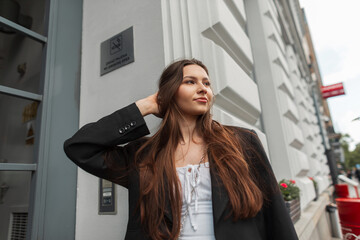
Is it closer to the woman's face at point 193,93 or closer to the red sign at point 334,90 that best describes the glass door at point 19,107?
the woman's face at point 193,93

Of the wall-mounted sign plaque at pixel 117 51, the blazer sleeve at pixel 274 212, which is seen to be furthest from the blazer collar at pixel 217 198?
the wall-mounted sign plaque at pixel 117 51

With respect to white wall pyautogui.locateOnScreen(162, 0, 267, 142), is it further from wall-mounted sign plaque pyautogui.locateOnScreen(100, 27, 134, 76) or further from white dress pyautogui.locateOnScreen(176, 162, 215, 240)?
white dress pyautogui.locateOnScreen(176, 162, 215, 240)

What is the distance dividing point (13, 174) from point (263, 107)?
3070 millimetres

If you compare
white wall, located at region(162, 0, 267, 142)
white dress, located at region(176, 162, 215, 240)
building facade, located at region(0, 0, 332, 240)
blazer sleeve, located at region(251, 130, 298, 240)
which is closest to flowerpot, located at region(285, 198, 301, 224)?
building facade, located at region(0, 0, 332, 240)

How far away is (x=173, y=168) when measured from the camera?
3.69 feet

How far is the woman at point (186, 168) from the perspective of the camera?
101cm

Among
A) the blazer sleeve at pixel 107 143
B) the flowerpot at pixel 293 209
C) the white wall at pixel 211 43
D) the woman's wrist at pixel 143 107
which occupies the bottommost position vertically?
the flowerpot at pixel 293 209

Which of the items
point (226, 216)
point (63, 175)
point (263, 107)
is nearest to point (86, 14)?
point (63, 175)

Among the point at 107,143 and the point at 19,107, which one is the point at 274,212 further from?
the point at 19,107

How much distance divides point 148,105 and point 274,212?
2.61 ft

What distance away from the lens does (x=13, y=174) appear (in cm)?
244

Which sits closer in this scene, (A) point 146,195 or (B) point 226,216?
(B) point 226,216

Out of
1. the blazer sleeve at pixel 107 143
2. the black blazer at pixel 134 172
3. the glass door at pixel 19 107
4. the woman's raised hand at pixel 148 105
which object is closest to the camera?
the black blazer at pixel 134 172

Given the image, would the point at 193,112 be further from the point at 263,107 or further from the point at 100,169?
the point at 263,107
